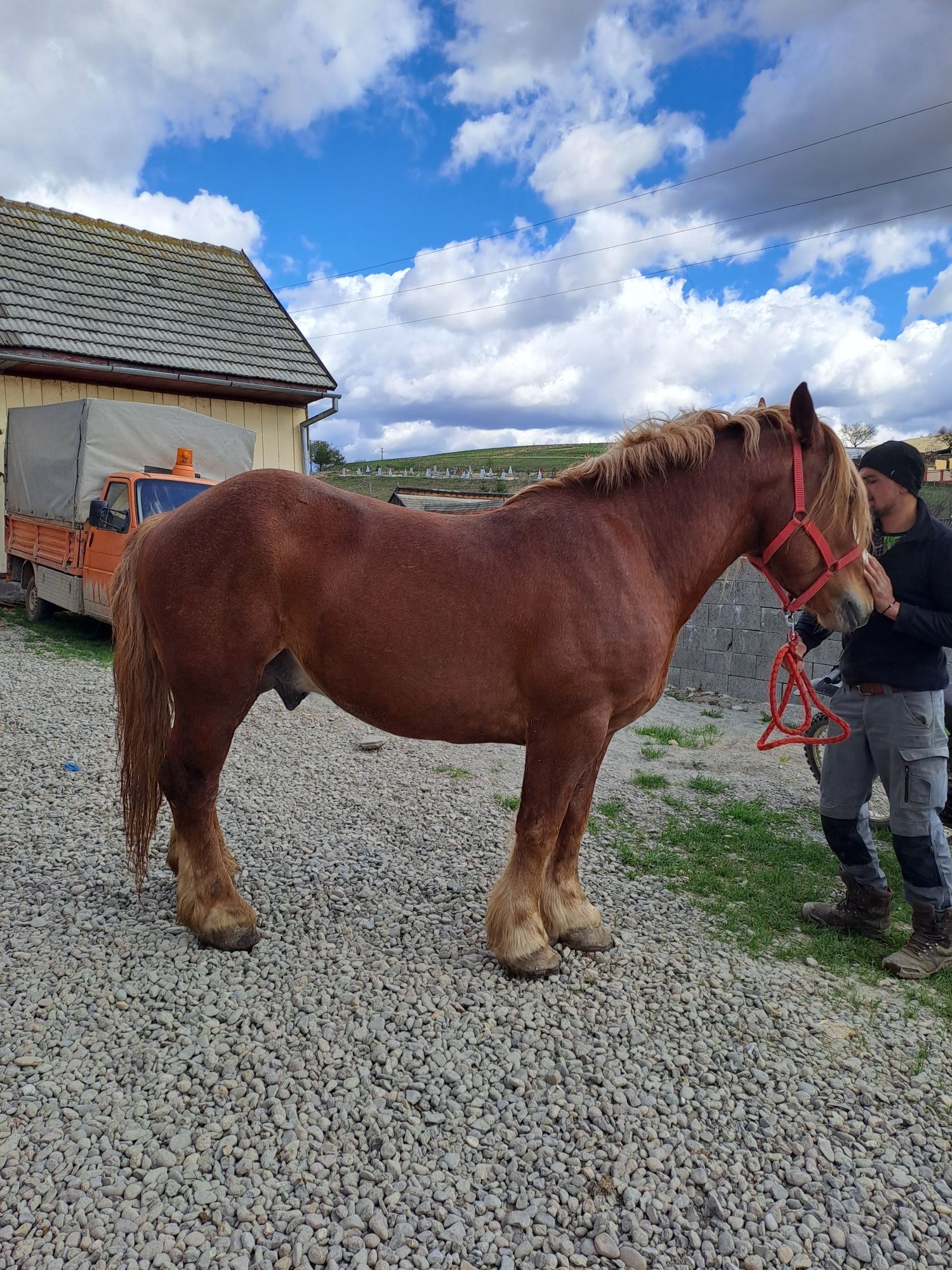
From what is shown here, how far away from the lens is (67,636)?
9.68 meters

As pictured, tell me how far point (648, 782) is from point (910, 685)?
2.66 metres

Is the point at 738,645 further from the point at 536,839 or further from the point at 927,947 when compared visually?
the point at 536,839

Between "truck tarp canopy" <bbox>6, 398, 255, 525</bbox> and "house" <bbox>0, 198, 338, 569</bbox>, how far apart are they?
45.0 inches

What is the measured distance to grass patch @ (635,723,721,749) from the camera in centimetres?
663

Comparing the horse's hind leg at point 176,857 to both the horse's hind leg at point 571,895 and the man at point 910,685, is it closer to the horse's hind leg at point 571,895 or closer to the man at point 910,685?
the horse's hind leg at point 571,895

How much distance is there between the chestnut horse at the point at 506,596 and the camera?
272 cm

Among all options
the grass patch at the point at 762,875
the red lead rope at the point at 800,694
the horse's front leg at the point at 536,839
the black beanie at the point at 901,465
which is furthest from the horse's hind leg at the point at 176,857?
the black beanie at the point at 901,465

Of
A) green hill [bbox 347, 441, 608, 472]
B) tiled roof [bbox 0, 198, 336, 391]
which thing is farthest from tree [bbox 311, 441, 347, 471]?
tiled roof [bbox 0, 198, 336, 391]

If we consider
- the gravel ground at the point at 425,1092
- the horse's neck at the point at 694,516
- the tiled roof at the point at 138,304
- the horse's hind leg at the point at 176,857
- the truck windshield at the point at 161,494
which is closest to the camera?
the gravel ground at the point at 425,1092

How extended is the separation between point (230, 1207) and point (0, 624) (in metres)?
10.2

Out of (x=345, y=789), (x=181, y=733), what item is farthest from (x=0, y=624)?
(x=181, y=733)

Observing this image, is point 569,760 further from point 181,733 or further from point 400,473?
point 400,473

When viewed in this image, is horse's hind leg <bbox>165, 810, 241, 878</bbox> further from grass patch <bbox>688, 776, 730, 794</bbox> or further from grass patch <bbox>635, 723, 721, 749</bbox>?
grass patch <bbox>635, 723, 721, 749</bbox>

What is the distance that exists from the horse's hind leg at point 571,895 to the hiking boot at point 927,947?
1.13 metres
